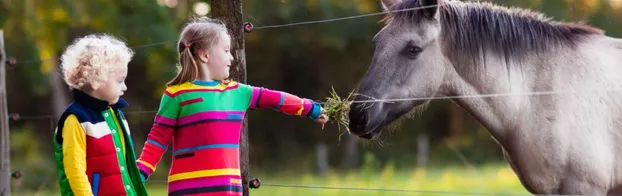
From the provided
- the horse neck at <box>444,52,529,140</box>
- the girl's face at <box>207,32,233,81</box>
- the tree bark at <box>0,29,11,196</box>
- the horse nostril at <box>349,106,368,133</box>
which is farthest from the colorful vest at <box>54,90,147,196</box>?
the tree bark at <box>0,29,11,196</box>

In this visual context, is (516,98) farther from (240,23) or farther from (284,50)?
(284,50)

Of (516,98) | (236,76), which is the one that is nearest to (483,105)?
(516,98)

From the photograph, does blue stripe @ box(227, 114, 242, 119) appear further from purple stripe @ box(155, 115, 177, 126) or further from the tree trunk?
the tree trunk

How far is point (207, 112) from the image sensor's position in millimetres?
2574

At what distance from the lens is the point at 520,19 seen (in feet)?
10.4

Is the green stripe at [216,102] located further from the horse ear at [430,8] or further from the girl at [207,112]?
the horse ear at [430,8]

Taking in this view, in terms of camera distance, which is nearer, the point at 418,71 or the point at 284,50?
the point at 418,71

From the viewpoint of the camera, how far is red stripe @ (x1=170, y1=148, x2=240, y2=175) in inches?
101

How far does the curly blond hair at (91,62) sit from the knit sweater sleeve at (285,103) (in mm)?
450

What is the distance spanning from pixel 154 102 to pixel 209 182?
40.6 feet

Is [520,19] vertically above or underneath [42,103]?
above

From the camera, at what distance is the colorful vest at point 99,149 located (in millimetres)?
2586

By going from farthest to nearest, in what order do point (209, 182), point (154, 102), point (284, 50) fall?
point (284, 50) < point (154, 102) < point (209, 182)

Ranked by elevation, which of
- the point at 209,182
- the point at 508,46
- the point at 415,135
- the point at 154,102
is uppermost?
the point at 508,46
